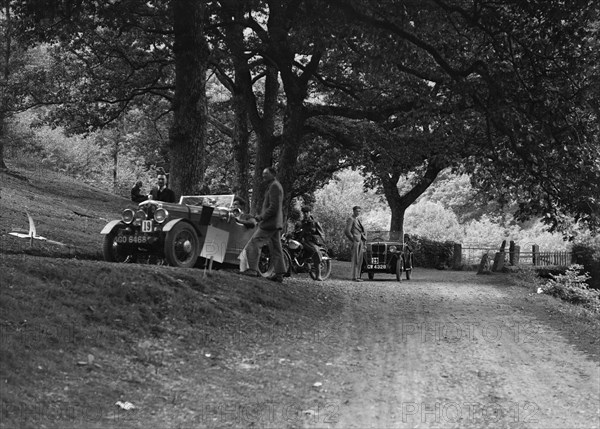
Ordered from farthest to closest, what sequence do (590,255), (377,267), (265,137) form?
(590,255) → (265,137) → (377,267)

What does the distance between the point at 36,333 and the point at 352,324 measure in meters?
5.18

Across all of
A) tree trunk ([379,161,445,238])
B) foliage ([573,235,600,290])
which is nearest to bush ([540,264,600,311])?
foliage ([573,235,600,290])

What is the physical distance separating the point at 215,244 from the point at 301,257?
191 inches

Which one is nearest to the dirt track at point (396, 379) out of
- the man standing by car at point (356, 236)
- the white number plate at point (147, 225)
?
the white number plate at point (147, 225)

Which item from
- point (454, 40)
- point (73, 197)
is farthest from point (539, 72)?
point (73, 197)

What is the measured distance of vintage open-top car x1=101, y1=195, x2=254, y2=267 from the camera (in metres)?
12.4

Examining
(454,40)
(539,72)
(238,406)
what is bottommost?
(238,406)

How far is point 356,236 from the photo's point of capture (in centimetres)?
1981

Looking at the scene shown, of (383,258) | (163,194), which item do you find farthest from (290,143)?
(163,194)

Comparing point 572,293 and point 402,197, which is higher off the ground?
point 402,197

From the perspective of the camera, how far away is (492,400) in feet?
23.0

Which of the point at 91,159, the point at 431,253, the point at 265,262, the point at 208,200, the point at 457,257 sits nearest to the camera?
the point at 208,200

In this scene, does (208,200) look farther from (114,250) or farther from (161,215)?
(114,250)

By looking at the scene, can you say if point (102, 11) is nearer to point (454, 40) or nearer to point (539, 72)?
point (454, 40)
